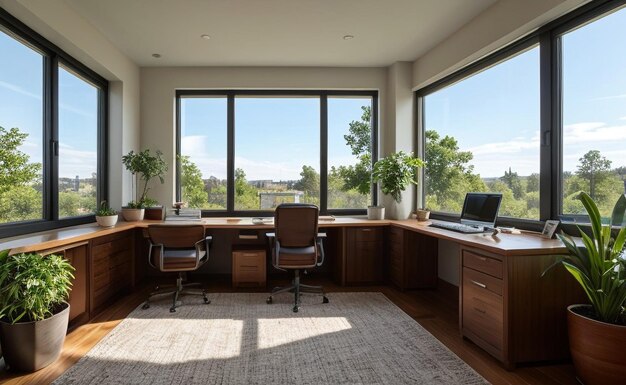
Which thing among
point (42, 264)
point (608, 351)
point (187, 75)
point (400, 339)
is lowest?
point (400, 339)

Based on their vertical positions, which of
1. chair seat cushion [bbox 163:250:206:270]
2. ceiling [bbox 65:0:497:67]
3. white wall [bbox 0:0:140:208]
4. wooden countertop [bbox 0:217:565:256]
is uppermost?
ceiling [bbox 65:0:497:67]

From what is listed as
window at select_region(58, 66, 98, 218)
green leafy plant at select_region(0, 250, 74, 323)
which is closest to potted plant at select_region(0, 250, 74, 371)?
green leafy plant at select_region(0, 250, 74, 323)

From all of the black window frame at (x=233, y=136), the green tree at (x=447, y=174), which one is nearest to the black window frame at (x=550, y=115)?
the green tree at (x=447, y=174)

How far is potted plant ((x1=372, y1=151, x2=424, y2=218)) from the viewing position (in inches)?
160

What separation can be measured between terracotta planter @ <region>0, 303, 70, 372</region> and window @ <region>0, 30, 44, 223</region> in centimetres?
101

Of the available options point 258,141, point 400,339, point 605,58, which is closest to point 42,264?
point 400,339

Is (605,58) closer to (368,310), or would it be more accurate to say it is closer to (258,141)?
(368,310)

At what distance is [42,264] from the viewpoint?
6.92ft

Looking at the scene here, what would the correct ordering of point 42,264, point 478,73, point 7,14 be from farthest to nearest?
1. point 478,73
2. point 7,14
3. point 42,264

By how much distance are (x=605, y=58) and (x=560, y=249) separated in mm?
1391

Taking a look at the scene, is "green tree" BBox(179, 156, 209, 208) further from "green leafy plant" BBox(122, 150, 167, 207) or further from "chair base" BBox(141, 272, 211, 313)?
"chair base" BBox(141, 272, 211, 313)

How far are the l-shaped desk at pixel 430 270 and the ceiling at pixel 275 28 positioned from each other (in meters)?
2.01

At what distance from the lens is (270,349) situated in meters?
2.44

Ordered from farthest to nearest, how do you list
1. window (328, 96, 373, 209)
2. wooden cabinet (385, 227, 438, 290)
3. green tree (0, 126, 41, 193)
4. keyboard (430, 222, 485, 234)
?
window (328, 96, 373, 209)
wooden cabinet (385, 227, 438, 290)
keyboard (430, 222, 485, 234)
green tree (0, 126, 41, 193)
